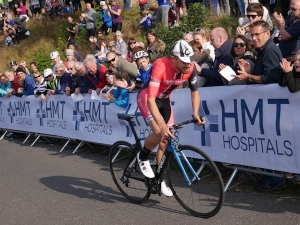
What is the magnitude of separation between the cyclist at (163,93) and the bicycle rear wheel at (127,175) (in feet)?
1.15

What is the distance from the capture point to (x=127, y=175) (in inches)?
260

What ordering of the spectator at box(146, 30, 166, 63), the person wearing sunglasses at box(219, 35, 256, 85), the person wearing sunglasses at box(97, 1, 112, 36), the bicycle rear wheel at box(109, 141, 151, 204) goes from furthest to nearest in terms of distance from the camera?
the person wearing sunglasses at box(97, 1, 112, 36) → the spectator at box(146, 30, 166, 63) → the person wearing sunglasses at box(219, 35, 256, 85) → the bicycle rear wheel at box(109, 141, 151, 204)

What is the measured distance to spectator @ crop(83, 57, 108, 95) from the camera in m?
9.58

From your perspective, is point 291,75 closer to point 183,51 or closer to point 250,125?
point 250,125

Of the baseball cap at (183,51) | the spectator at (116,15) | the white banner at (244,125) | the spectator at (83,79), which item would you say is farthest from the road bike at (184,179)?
the spectator at (116,15)

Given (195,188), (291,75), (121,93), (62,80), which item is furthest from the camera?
(62,80)

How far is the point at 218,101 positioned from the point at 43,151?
559 cm

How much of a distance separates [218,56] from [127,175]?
7.29 ft

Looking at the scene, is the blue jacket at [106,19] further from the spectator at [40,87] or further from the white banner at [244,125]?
the white banner at [244,125]

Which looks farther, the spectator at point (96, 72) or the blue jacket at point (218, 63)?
the spectator at point (96, 72)

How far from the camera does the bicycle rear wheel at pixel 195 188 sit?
215 inches

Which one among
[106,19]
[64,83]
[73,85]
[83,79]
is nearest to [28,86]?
[64,83]

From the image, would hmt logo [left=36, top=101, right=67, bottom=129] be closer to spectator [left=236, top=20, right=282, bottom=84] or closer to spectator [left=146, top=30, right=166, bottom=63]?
spectator [left=146, top=30, right=166, bottom=63]

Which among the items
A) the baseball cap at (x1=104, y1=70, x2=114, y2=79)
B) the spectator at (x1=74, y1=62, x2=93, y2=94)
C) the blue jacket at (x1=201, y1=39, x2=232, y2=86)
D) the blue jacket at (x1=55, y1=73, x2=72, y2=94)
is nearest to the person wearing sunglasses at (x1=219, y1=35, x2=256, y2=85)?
the blue jacket at (x1=201, y1=39, x2=232, y2=86)
